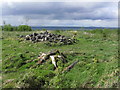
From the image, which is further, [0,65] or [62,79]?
[0,65]

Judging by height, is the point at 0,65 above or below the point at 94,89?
above

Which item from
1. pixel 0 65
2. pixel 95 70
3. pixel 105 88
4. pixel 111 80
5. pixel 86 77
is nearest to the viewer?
pixel 105 88

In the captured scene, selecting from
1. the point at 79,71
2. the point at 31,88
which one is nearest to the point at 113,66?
the point at 79,71

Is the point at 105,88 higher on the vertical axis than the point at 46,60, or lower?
lower

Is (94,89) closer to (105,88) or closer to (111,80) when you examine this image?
(105,88)

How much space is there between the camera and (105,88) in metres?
12.4

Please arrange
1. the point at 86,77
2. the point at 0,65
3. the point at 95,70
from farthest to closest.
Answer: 1. the point at 0,65
2. the point at 95,70
3. the point at 86,77

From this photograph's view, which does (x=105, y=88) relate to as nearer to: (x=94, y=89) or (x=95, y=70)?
(x=94, y=89)

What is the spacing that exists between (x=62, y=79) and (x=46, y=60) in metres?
5.82

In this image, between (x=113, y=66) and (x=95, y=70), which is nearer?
(x=95, y=70)

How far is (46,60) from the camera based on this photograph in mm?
18859

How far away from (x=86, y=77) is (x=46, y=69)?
500cm

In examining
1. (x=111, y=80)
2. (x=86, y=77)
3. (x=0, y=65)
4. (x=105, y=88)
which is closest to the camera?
(x=105, y=88)

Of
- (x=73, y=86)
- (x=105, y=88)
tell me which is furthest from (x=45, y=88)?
(x=105, y=88)
